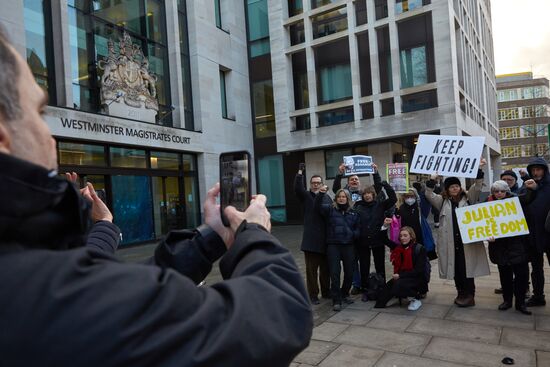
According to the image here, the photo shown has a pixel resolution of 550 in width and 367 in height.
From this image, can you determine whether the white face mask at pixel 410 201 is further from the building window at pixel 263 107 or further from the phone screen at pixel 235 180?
the building window at pixel 263 107

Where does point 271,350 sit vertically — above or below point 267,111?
below

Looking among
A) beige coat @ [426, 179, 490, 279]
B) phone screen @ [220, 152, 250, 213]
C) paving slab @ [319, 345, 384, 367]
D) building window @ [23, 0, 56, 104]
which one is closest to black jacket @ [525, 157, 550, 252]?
beige coat @ [426, 179, 490, 279]

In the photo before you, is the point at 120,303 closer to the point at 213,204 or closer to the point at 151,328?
the point at 151,328

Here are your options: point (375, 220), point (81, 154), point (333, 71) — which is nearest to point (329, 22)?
point (333, 71)

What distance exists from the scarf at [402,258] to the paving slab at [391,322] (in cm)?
86

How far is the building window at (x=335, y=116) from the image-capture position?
19.2 m

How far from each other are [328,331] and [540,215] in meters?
3.42

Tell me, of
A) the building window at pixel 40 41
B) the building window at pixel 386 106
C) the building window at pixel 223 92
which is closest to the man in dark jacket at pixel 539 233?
the building window at pixel 40 41

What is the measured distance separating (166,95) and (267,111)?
6.29 metres

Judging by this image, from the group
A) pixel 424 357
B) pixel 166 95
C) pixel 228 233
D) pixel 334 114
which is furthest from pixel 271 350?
pixel 334 114

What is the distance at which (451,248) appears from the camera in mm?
6238

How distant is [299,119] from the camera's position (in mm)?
20422

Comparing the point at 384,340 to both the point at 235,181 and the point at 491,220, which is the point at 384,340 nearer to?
the point at 491,220

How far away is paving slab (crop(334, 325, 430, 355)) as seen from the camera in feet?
14.7
